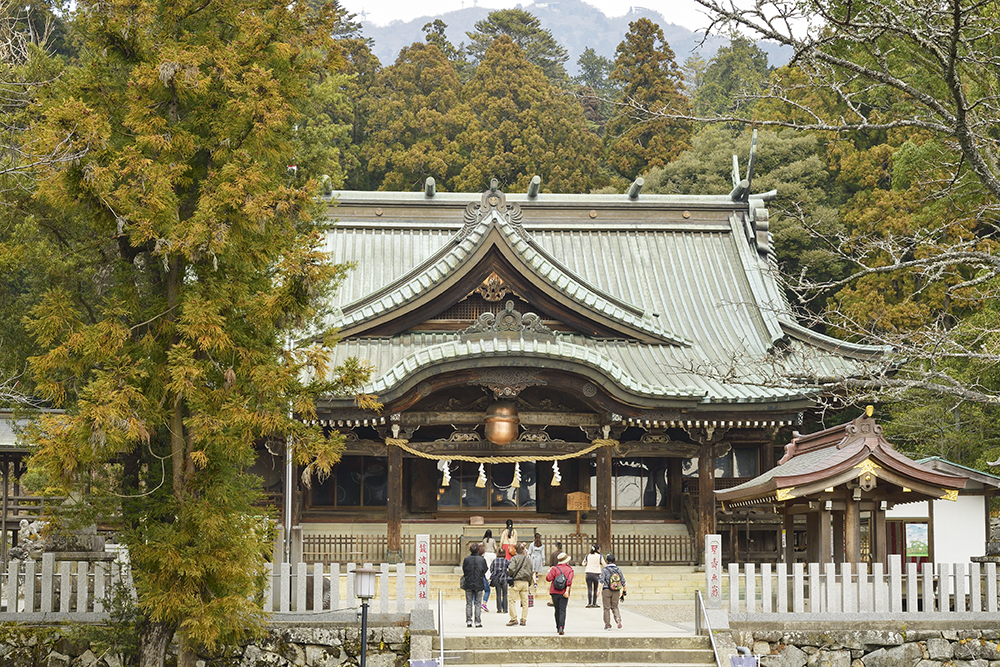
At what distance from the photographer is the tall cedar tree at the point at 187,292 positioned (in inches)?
442

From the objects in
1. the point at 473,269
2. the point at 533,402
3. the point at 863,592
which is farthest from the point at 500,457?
the point at 863,592

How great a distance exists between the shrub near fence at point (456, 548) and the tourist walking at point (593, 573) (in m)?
2.41

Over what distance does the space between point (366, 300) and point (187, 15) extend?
957 centimetres

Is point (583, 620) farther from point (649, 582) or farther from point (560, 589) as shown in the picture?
point (649, 582)

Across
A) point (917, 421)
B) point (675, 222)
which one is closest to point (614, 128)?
point (675, 222)

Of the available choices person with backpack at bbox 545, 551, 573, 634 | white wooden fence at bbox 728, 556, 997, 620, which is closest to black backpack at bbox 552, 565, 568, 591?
person with backpack at bbox 545, 551, 573, 634

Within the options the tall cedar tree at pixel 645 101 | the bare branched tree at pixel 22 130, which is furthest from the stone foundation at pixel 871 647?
the tall cedar tree at pixel 645 101

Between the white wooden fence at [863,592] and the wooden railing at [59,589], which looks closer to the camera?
the wooden railing at [59,589]

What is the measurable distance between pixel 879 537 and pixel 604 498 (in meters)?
5.88

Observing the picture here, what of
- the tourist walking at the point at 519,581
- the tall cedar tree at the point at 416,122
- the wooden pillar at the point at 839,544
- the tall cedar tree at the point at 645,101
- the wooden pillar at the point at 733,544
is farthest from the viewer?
the tall cedar tree at the point at 645,101

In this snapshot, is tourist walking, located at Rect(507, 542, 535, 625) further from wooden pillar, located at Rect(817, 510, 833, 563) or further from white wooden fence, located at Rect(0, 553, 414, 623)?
wooden pillar, located at Rect(817, 510, 833, 563)

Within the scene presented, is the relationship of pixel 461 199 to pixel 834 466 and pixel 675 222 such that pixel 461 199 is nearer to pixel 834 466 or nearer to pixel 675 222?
pixel 675 222

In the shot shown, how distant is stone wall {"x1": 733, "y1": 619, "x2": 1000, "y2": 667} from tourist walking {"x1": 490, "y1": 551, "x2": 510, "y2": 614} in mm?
3719

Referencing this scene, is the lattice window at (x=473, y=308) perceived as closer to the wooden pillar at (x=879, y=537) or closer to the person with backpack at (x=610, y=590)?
the person with backpack at (x=610, y=590)
